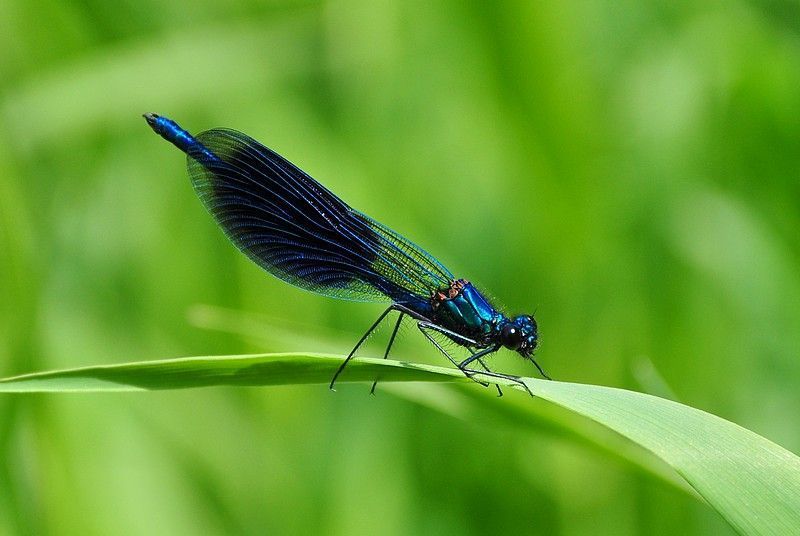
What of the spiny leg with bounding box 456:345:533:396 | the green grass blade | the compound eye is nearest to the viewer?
the green grass blade

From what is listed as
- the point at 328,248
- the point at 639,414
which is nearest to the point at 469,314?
the point at 328,248

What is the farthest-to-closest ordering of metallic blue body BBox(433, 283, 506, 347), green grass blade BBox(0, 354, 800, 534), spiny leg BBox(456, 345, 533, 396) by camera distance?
metallic blue body BBox(433, 283, 506, 347), spiny leg BBox(456, 345, 533, 396), green grass blade BBox(0, 354, 800, 534)

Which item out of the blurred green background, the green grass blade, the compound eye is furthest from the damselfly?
the green grass blade

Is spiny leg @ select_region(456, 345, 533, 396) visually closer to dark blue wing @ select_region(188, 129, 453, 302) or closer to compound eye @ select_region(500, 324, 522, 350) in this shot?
compound eye @ select_region(500, 324, 522, 350)

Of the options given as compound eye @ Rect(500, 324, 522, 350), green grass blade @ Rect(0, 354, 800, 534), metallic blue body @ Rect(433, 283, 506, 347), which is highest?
metallic blue body @ Rect(433, 283, 506, 347)

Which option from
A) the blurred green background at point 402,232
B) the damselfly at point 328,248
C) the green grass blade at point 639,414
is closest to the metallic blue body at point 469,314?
the damselfly at point 328,248

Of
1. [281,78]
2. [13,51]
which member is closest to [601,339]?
[281,78]
